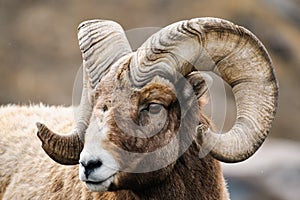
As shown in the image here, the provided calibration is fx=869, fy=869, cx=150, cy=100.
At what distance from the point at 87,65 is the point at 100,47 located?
0.27m

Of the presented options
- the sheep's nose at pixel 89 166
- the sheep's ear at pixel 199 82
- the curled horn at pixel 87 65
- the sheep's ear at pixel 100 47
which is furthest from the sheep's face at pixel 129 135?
the curled horn at pixel 87 65

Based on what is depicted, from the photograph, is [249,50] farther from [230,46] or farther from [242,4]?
[242,4]

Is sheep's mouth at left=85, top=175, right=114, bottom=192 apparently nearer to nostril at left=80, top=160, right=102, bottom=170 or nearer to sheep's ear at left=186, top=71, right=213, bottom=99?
nostril at left=80, top=160, right=102, bottom=170

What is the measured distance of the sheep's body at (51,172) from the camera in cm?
1023

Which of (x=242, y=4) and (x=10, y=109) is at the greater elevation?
(x=10, y=109)

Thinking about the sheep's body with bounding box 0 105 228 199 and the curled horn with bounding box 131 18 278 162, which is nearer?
the curled horn with bounding box 131 18 278 162

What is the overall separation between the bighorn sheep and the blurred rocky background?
104 feet

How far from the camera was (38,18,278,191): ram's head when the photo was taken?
9578mm

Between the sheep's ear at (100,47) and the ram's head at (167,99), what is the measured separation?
14 mm

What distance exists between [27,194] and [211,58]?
347 cm

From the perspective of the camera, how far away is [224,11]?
2032 inches

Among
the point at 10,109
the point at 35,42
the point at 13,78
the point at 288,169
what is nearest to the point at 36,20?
the point at 35,42

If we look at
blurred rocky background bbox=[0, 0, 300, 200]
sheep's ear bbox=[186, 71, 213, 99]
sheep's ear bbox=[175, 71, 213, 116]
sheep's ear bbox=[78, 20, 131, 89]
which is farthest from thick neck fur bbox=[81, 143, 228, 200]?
blurred rocky background bbox=[0, 0, 300, 200]

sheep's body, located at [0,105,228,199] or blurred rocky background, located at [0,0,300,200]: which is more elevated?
sheep's body, located at [0,105,228,199]
